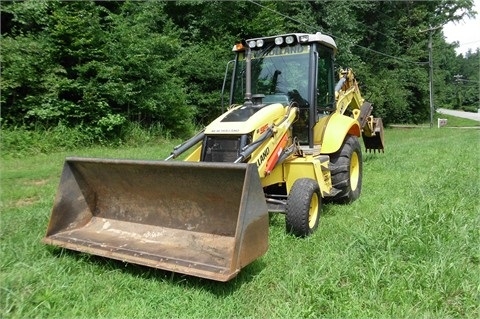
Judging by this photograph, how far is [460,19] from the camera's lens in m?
35.6

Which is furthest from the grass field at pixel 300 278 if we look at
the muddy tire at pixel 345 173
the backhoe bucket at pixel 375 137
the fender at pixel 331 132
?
the backhoe bucket at pixel 375 137

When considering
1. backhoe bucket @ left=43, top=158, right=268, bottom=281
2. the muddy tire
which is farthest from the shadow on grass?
the muddy tire

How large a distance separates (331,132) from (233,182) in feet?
8.24

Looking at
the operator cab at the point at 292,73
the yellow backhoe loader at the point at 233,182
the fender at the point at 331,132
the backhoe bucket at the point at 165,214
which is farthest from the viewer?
the fender at the point at 331,132

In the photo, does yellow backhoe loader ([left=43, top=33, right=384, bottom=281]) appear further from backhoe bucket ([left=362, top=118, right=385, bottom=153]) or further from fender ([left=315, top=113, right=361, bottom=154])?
backhoe bucket ([left=362, top=118, right=385, bottom=153])

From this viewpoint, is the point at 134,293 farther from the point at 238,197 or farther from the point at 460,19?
the point at 460,19

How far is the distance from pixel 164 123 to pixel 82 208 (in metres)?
10.3

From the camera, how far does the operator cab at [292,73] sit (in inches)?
204

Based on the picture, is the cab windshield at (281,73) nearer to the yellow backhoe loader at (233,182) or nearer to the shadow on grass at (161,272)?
the yellow backhoe loader at (233,182)

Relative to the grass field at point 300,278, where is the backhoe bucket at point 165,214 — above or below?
above

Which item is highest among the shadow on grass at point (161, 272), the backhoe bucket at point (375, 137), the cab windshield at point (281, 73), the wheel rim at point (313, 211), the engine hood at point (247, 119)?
the cab windshield at point (281, 73)

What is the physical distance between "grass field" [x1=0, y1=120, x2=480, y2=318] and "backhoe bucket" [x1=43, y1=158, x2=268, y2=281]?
187 mm

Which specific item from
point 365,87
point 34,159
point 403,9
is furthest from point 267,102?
point 403,9

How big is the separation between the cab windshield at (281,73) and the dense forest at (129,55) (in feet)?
24.2
